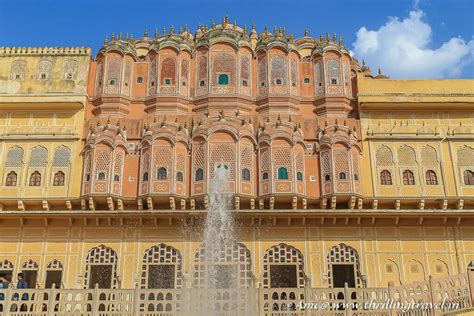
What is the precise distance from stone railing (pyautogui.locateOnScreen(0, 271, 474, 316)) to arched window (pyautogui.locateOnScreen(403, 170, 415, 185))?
9667 mm

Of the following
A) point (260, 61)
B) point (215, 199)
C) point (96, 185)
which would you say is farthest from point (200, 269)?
point (260, 61)

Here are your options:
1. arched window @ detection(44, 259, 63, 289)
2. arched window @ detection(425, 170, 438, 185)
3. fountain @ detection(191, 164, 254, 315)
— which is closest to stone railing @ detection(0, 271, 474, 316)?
fountain @ detection(191, 164, 254, 315)

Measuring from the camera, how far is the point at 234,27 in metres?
27.8

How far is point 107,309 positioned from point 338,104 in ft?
45.7

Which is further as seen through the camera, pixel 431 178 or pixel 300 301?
pixel 431 178

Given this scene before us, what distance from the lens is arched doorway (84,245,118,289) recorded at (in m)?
21.6

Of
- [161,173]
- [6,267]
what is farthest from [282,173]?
[6,267]

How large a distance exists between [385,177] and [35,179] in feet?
46.6

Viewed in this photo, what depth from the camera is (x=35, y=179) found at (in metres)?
22.8

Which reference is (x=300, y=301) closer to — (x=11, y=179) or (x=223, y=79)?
(x=223, y=79)

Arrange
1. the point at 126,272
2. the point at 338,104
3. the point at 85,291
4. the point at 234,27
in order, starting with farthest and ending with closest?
1. the point at 234,27
2. the point at 338,104
3. the point at 126,272
4. the point at 85,291

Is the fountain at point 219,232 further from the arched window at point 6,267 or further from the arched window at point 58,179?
the arched window at point 6,267

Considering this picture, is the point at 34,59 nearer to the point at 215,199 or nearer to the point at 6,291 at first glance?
the point at 215,199

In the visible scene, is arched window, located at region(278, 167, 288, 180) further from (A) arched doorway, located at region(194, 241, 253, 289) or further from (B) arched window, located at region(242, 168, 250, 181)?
(A) arched doorway, located at region(194, 241, 253, 289)
